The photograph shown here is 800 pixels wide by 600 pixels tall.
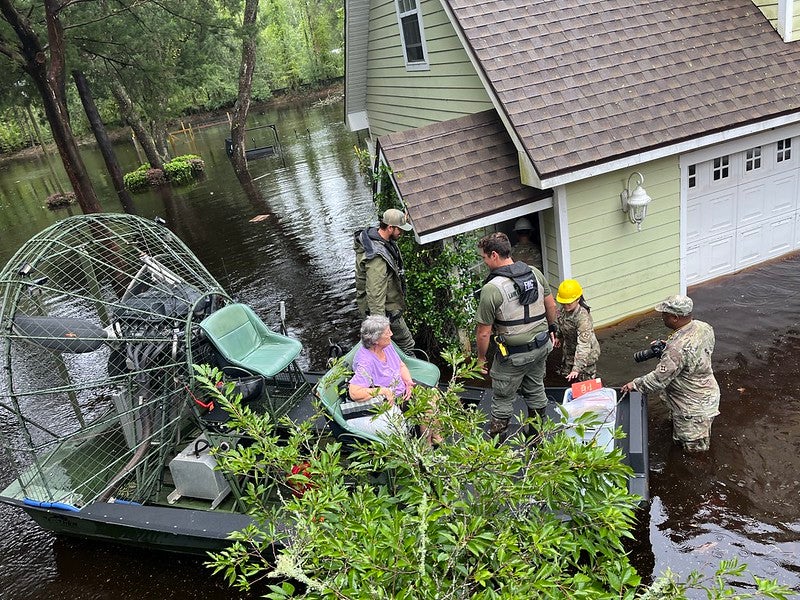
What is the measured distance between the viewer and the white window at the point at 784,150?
8.16 meters

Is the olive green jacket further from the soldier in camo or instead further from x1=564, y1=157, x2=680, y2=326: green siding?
the soldier in camo

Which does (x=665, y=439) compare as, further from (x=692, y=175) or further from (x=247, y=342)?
(x=247, y=342)

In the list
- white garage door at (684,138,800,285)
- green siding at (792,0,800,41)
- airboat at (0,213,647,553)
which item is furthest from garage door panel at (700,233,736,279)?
airboat at (0,213,647,553)

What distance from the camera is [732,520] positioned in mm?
4707

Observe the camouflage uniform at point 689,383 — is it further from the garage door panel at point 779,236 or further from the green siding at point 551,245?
the garage door panel at point 779,236

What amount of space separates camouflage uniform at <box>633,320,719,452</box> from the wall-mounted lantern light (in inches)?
98.4

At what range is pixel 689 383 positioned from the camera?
5.07 metres

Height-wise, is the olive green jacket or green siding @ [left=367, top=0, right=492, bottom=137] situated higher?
green siding @ [left=367, top=0, right=492, bottom=137]

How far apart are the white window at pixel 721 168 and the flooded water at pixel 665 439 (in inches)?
61.2

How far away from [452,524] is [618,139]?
18.7 feet

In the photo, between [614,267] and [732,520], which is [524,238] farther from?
[732,520]

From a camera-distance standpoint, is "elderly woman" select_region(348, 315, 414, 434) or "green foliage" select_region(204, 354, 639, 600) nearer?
"green foliage" select_region(204, 354, 639, 600)

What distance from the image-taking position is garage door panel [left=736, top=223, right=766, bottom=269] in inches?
336

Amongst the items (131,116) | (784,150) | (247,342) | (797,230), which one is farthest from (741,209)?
(131,116)
